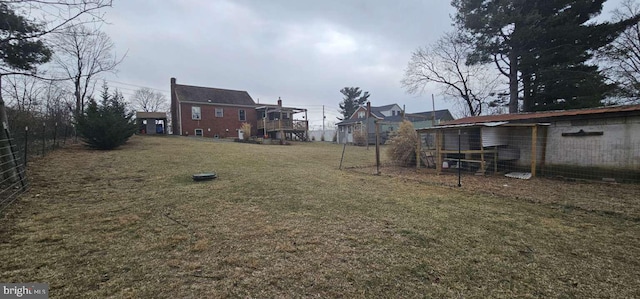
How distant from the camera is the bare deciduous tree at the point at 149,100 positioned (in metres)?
42.5

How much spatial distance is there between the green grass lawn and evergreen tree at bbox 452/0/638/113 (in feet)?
39.4

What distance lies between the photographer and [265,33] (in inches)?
543

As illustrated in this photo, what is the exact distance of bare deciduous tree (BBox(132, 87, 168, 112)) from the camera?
4247 cm

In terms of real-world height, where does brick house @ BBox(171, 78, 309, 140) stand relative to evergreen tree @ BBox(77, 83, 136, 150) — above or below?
above

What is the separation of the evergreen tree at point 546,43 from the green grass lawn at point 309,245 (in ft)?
39.4

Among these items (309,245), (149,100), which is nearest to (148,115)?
(149,100)

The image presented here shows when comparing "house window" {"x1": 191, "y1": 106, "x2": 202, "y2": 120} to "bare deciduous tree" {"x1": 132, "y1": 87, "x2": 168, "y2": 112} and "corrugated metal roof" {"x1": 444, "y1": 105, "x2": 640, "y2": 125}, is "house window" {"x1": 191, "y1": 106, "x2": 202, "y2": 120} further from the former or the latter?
"corrugated metal roof" {"x1": 444, "y1": 105, "x2": 640, "y2": 125}

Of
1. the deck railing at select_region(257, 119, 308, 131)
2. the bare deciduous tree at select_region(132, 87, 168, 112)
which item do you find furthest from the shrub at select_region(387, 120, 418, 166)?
the bare deciduous tree at select_region(132, 87, 168, 112)

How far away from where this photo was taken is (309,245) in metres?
3.05

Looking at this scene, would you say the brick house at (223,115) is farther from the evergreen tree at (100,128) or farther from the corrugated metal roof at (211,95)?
the evergreen tree at (100,128)

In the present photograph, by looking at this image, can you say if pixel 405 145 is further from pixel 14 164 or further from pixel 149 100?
pixel 149 100

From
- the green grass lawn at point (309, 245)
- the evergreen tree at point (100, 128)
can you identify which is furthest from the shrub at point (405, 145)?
the evergreen tree at point (100, 128)

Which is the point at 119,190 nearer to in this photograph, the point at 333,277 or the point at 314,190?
the point at 314,190

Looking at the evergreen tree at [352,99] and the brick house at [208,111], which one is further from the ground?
the evergreen tree at [352,99]
